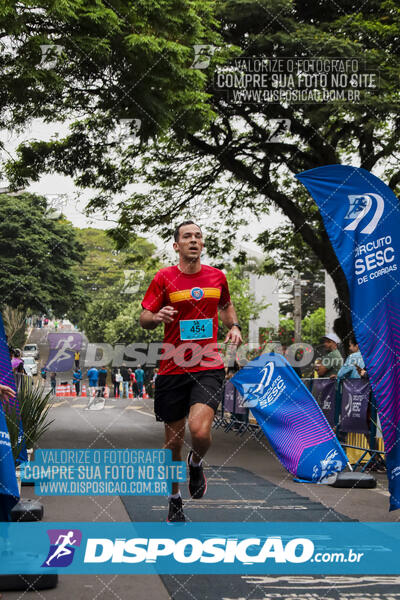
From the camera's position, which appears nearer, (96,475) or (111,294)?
Answer: (96,475)

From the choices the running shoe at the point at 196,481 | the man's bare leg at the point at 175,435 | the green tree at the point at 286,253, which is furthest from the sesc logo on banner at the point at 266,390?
the green tree at the point at 286,253

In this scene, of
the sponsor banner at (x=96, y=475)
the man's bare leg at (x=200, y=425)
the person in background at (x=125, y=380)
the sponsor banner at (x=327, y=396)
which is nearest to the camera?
the man's bare leg at (x=200, y=425)

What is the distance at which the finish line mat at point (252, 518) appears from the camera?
12.0 feet

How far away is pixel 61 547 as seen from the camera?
4.03 m

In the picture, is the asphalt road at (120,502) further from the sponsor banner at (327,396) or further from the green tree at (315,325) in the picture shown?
the green tree at (315,325)

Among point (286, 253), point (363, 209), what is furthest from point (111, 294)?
point (363, 209)

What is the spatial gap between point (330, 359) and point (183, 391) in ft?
19.4

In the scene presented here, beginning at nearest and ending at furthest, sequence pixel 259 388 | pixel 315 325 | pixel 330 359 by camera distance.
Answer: pixel 259 388 < pixel 330 359 < pixel 315 325

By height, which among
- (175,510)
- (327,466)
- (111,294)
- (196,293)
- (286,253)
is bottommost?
(327,466)

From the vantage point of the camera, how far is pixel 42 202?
108 feet

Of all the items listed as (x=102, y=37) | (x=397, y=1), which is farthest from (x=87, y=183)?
(x=397, y=1)

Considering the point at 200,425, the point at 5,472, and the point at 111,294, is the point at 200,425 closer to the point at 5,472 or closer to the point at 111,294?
the point at 5,472

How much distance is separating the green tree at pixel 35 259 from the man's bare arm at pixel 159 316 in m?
22.1

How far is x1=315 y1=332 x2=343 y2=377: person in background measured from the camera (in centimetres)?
1027
